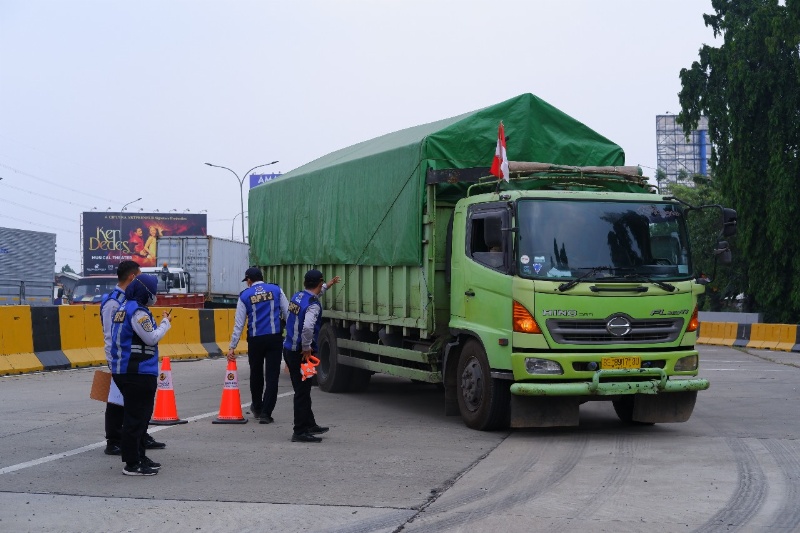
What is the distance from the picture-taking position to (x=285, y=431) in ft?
39.2

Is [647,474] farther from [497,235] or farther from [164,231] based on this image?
[164,231]

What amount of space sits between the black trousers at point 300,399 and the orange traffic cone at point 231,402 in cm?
149

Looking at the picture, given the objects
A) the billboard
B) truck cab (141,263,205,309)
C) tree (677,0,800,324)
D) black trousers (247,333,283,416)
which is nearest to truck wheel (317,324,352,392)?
black trousers (247,333,283,416)

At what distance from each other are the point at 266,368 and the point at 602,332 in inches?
161

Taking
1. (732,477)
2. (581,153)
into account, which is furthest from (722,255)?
(732,477)

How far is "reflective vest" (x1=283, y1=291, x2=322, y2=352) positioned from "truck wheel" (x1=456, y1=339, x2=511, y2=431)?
1.73m

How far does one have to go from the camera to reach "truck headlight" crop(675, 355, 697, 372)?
11.4m

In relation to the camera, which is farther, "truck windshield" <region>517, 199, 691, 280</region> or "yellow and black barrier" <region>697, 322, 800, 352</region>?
"yellow and black barrier" <region>697, 322, 800, 352</region>

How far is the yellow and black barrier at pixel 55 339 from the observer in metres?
18.7

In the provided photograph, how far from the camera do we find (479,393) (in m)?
11.7

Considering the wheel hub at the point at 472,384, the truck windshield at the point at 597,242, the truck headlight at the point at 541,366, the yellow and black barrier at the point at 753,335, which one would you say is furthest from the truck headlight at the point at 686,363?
the yellow and black barrier at the point at 753,335

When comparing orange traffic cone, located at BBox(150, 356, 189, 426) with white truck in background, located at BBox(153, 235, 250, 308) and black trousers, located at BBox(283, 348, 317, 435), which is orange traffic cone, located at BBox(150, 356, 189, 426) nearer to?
black trousers, located at BBox(283, 348, 317, 435)

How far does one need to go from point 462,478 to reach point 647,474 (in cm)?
152

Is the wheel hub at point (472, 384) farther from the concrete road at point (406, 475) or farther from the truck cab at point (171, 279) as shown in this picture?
the truck cab at point (171, 279)
